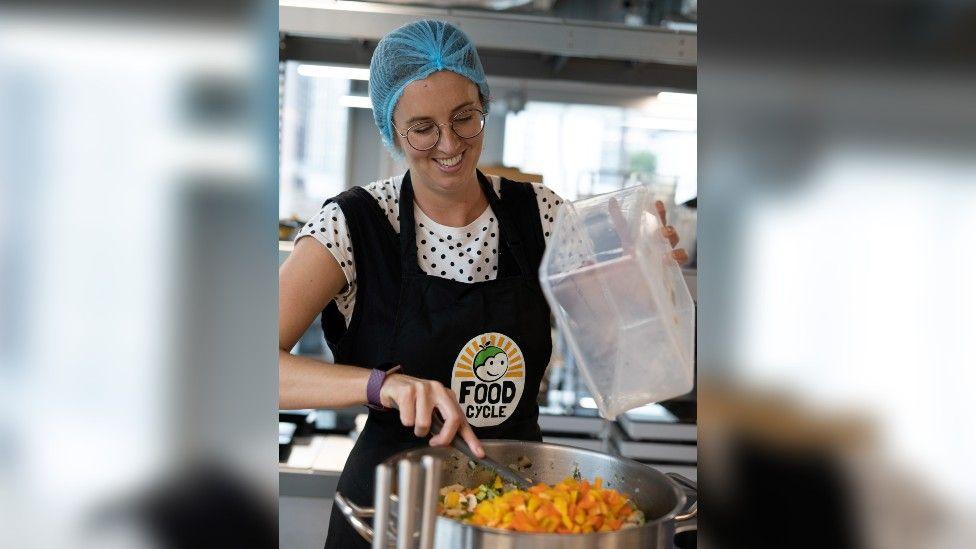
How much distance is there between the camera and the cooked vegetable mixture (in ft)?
2.19

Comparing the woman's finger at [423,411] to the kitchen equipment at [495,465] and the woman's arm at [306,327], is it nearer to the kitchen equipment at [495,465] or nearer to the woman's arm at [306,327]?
the kitchen equipment at [495,465]

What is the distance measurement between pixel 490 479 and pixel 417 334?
41 centimetres

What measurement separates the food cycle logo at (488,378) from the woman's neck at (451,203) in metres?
0.22

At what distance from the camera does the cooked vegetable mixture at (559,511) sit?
67cm

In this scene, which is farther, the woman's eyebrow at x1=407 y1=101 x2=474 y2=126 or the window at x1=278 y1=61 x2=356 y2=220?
the window at x1=278 y1=61 x2=356 y2=220

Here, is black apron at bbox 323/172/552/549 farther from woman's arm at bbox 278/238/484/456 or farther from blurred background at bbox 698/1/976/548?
blurred background at bbox 698/1/976/548

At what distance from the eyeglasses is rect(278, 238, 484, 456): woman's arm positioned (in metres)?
0.23

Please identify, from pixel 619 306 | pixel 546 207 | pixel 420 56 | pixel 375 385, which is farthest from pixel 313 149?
pixel 619 306

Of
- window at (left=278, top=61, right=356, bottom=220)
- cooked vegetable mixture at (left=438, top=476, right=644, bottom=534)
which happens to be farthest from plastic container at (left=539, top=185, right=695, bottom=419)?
window at (left=278, top=61, right=356, bottom=220)

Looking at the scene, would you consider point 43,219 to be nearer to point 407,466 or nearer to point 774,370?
point 407,466

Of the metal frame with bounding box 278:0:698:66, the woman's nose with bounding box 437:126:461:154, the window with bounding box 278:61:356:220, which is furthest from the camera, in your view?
the window with bounding box 278:61:356:220


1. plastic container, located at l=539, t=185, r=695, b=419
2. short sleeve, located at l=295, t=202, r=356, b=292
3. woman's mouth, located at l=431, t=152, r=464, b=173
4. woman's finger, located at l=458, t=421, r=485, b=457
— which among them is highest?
woman's mouth, located at l=431, t=152, r=464, b=173

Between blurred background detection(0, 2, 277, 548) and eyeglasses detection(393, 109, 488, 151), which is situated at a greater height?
eyeglasses detection(393, 109, 488, 151)

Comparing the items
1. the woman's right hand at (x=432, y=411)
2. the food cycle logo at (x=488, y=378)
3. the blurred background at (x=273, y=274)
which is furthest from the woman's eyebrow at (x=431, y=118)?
the blurred background at (x=273, y=274)
